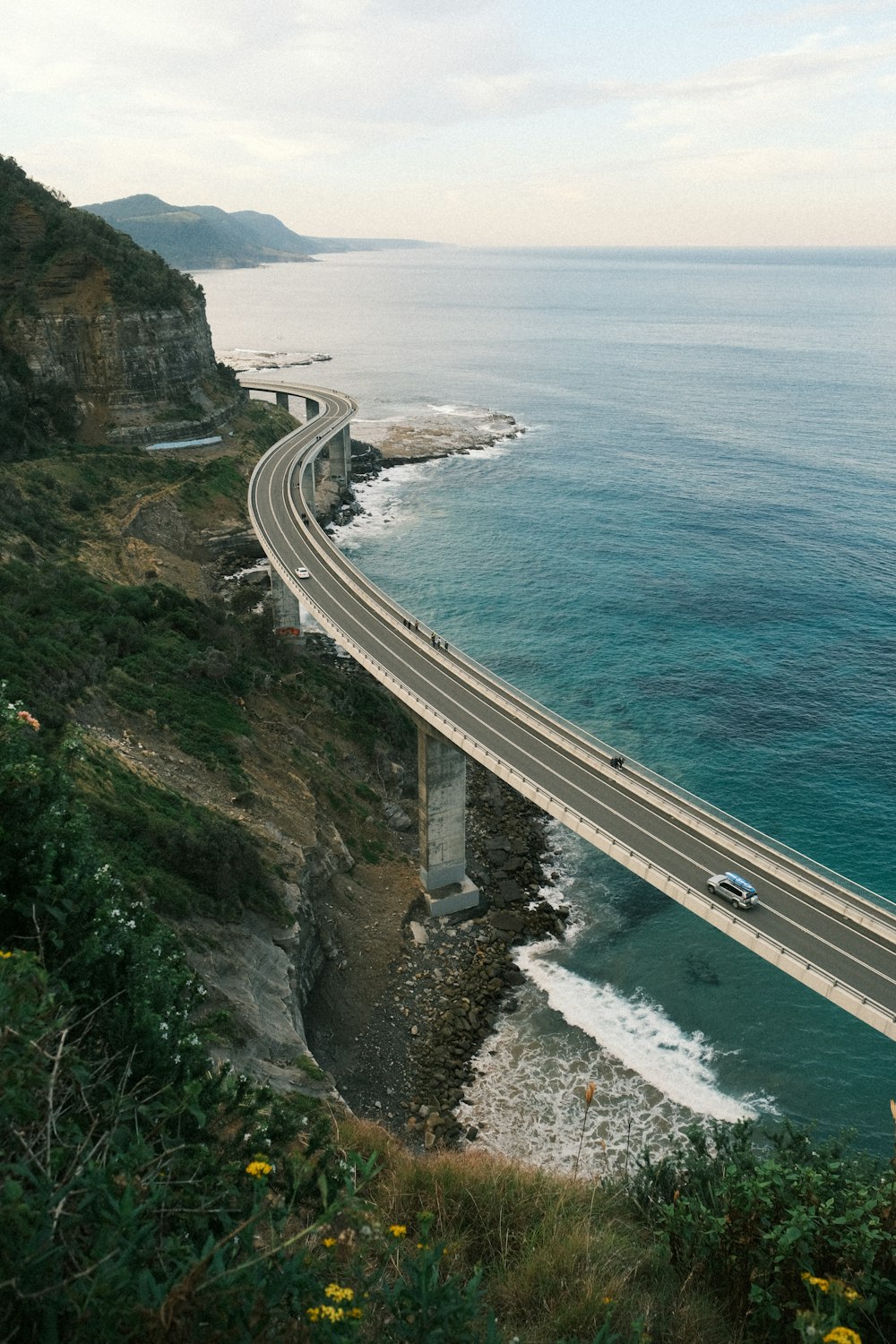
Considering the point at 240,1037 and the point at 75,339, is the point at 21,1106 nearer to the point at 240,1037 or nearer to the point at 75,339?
the point at 240,1037

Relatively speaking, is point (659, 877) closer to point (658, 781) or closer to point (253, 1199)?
point (658, 781)

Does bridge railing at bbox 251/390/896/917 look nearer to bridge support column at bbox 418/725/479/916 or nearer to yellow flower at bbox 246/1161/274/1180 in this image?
bridge support column at bbox 418/725/479/916

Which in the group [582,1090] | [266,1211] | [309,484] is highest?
[309,484]

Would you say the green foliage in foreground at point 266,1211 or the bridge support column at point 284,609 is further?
the bridge support column at point 284,609

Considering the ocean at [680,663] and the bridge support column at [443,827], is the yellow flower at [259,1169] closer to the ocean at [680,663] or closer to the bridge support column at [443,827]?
the ocean at [680,663]

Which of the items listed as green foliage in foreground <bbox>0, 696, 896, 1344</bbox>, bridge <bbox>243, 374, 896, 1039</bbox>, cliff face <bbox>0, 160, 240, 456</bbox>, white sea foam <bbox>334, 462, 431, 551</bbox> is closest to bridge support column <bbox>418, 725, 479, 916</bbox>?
bridge <bbox>243, 374, 896, 1039</bbox>

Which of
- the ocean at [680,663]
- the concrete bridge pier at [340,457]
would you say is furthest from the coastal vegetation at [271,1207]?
the concrete bridge pier at [340,457]

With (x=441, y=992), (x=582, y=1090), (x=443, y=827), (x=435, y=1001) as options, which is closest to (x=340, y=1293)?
(x=582, y=1090)

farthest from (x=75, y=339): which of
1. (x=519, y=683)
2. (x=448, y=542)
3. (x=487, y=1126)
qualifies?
(x=487, y=1126)
